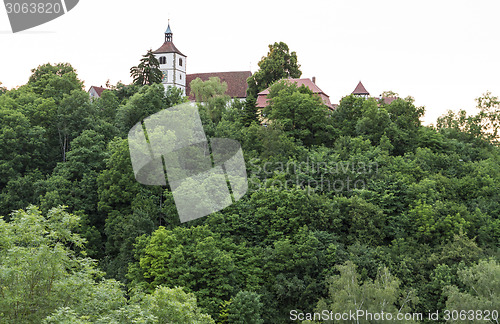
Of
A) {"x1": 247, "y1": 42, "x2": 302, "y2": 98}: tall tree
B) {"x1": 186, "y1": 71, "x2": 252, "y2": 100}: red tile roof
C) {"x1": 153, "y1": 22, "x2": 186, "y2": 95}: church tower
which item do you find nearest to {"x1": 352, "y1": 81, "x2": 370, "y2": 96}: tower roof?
{"x1": 247, "y1": 42, "x2": 302, "y2": 98}: tall tree

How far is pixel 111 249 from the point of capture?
103 ft

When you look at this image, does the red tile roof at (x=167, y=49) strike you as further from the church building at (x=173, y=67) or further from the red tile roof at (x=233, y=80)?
the red tile roof at (x=233, y=80)

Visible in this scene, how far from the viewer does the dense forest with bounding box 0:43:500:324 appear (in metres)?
16.8

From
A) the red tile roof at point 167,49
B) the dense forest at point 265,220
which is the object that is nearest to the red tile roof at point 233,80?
the red tile roof at point 167,49

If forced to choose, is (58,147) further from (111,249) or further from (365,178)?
(365,178)

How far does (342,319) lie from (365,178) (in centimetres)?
1426

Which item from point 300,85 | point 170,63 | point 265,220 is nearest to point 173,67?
point 170,63

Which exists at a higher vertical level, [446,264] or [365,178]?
[365,178]

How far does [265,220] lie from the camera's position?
30.9 m

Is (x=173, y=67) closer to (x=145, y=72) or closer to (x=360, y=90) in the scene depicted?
(x=145, y=72)

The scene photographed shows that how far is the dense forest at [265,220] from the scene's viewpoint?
16828 mm

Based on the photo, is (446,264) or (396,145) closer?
(446,264)

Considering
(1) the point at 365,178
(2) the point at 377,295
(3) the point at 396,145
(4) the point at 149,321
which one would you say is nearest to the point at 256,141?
(1) the point at 365,178

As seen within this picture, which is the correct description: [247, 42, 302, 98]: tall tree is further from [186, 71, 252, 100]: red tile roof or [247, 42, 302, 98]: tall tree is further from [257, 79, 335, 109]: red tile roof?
[186, 71, 252, 100]: red tile roof
